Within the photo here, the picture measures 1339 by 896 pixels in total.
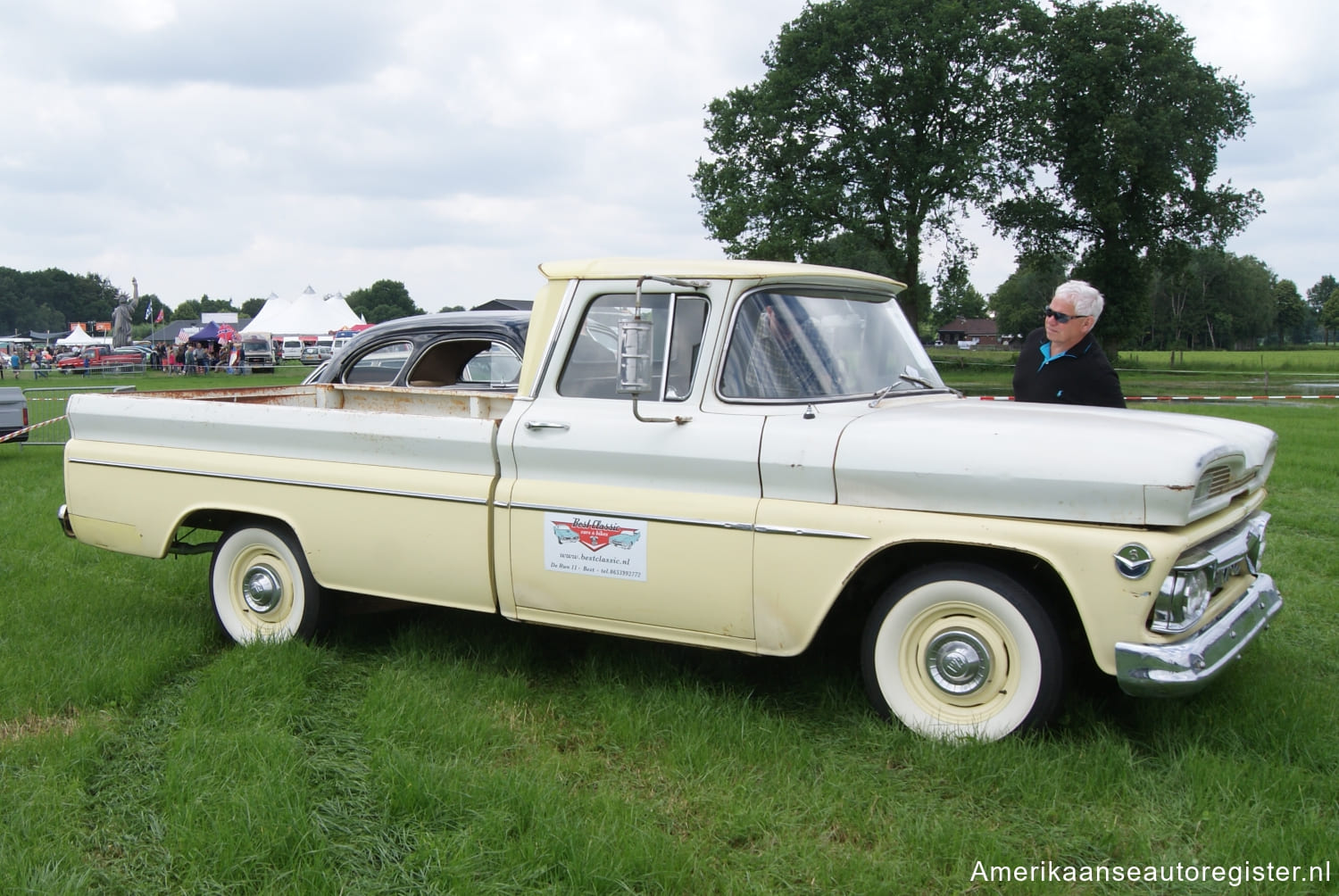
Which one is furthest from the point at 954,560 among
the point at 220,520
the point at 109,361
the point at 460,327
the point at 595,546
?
the point at 109,361

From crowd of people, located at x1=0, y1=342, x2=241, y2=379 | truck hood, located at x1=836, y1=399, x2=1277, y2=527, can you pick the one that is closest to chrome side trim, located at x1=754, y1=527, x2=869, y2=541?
truck hood, located at x1=836, y1=399, x2=1277, y2=527

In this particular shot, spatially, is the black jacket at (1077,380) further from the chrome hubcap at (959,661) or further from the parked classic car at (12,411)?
the parked classic car at (12,411)

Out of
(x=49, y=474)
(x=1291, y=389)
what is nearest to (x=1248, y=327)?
(x=1291, y=389)

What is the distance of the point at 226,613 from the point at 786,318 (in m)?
3.20

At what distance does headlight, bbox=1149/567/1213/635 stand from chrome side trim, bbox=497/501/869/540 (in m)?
0.96

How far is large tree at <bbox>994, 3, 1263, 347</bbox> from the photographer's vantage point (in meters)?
32.7

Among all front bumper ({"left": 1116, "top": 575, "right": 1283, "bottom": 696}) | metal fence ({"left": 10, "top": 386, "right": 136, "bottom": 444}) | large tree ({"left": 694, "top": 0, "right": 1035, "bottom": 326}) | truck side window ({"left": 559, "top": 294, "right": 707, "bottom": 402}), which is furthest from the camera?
large tree ({"left": 694, "top": 0, "right": 1035, "bottom": 326})

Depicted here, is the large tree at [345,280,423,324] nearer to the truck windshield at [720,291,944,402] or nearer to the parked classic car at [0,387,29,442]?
the parked classic car at [0,387,29,442]

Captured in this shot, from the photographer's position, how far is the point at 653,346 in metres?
4.12

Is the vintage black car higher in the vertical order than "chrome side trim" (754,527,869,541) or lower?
higher

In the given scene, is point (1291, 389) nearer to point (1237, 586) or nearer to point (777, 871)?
point (1237, 586)

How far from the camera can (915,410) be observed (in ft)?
13.0

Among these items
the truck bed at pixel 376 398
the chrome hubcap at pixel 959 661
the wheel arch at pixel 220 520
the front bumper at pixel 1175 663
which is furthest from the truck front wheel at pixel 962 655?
the wheel arch at pixel 220 520

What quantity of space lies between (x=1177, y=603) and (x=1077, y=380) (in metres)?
2.02
